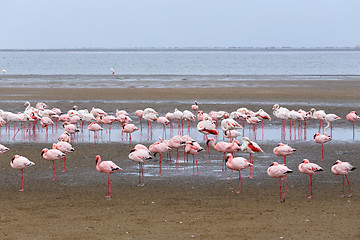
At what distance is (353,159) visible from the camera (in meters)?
15.1

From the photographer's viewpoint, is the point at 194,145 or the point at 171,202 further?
the point at 194,145

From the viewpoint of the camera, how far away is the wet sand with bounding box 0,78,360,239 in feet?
31.0

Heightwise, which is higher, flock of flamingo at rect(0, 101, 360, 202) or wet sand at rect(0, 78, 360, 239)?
flock of flamingo at rect(0, 101, 360, 202)

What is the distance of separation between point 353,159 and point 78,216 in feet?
25.4

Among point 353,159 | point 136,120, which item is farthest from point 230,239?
point 136,120

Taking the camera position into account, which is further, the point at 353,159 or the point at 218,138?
the point at 218,138

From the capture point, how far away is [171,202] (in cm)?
1127

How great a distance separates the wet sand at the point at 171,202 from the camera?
31.0 ft

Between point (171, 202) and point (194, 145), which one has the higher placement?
point (194, 145)

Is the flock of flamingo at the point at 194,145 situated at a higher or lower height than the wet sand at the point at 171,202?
higher

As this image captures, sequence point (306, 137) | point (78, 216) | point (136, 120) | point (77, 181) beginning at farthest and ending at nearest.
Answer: point (136, 120) < point (306, 137) < point (77, 181) < point (78, 216)

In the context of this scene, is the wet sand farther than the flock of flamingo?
No

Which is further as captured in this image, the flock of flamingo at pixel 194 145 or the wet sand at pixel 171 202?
the flock of flamingo at pixel 194 145

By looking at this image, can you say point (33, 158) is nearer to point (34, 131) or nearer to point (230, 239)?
point (34, 131)
